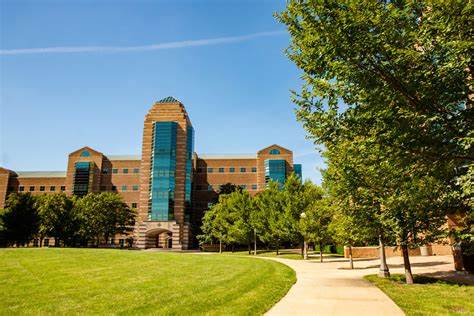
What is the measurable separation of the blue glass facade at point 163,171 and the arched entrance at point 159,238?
2625mm

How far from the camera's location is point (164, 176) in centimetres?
6862

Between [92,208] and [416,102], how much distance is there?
60415 mm

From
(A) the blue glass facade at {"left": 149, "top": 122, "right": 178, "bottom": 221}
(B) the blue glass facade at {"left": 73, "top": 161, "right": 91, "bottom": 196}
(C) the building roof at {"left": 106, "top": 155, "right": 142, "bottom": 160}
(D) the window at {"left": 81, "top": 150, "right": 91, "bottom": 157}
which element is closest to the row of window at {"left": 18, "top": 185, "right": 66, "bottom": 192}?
(B) the blue glass facade at {"left": 73, "top": 161, "right": 91, "bottom": 196}

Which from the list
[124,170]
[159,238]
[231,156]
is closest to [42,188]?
[124,170]

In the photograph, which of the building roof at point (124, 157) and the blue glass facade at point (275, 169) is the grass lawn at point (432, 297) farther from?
the building roof at point (124, 157)

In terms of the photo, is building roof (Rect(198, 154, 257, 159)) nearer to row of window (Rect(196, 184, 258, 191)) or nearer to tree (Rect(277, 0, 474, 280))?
row of window (Rect(196, 184, 258, 191))

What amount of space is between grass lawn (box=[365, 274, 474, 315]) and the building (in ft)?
185

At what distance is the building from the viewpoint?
6775cm

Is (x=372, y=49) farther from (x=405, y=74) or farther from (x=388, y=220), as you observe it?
(x=388, y=220)

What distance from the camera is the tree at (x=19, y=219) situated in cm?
5209

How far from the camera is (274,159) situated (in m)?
81.4

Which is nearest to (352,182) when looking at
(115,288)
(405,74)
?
(405,74)

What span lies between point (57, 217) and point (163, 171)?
21.1m

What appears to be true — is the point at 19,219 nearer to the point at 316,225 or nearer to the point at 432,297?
the point at 316,225
